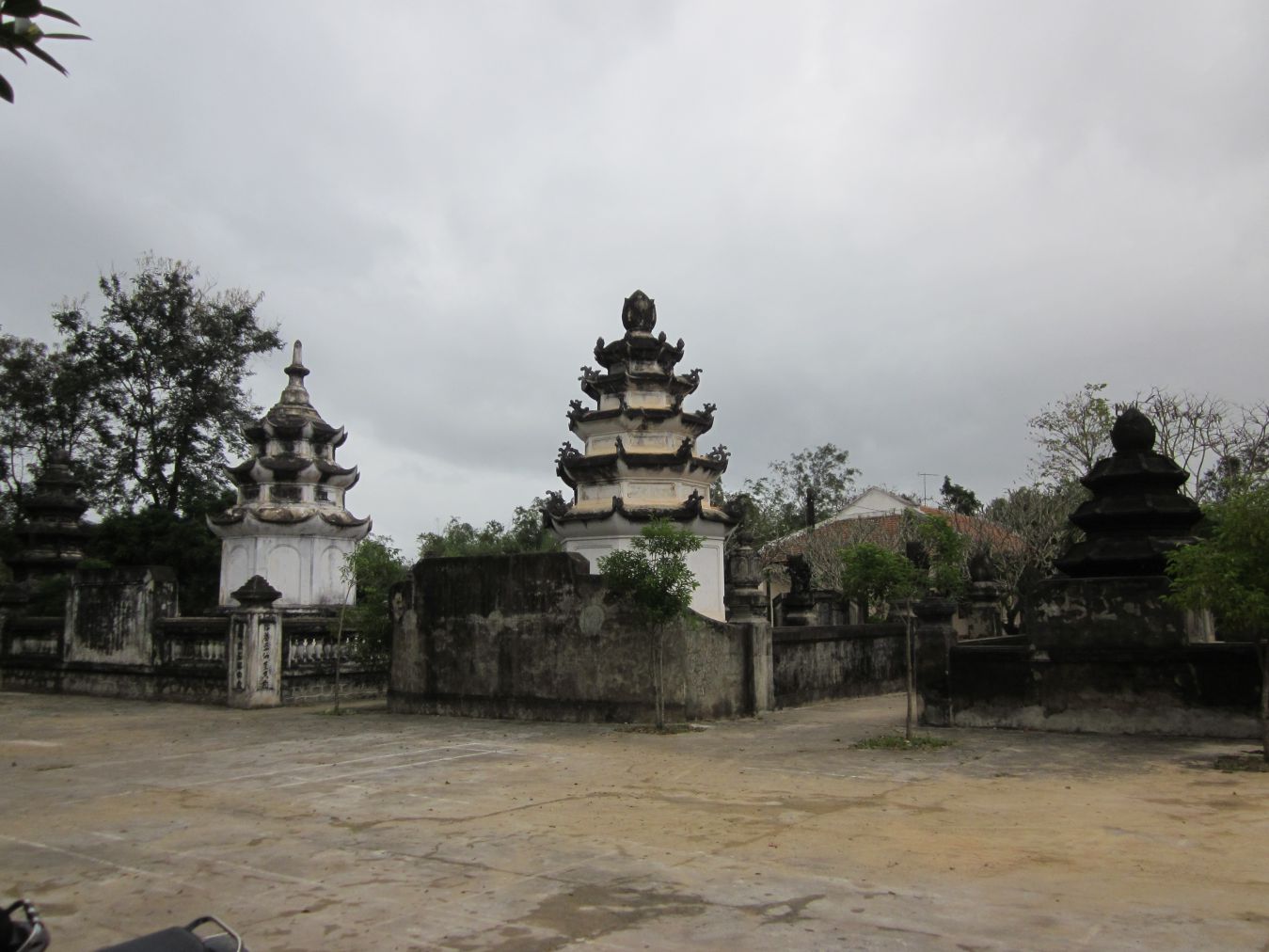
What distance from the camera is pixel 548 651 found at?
16469 millimetres

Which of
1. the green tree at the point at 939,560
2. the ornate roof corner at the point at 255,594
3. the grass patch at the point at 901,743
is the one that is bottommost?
the grass patch at the point at 901,743

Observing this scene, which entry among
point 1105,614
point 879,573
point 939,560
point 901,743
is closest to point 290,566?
point 879,573

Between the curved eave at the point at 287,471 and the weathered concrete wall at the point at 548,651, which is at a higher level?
the curved eave at the point at 287,471

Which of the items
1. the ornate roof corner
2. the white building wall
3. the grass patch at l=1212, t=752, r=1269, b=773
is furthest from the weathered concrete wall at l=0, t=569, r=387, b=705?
the grass patch at l=1212, t=752, r=1269, b=773

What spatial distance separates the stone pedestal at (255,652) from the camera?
19.7 m

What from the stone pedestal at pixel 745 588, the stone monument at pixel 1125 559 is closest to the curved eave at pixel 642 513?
the stone pedestal at pixel 745 588

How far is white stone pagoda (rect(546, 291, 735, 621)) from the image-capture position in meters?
23.1

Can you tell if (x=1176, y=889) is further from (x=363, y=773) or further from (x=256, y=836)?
(x=363, y=773)

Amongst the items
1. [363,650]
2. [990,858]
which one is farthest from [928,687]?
[363,650]

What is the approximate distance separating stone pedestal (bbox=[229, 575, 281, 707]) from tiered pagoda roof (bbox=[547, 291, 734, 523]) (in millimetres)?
6776

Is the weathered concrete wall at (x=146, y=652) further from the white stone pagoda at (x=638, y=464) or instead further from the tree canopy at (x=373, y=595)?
the white stone pagoda at (x=638, y=464)

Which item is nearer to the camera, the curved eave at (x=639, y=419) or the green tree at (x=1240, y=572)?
the green tree at (x=1240, y=572)

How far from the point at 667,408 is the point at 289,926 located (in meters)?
19.1

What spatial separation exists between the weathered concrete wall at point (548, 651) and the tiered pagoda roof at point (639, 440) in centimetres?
589
